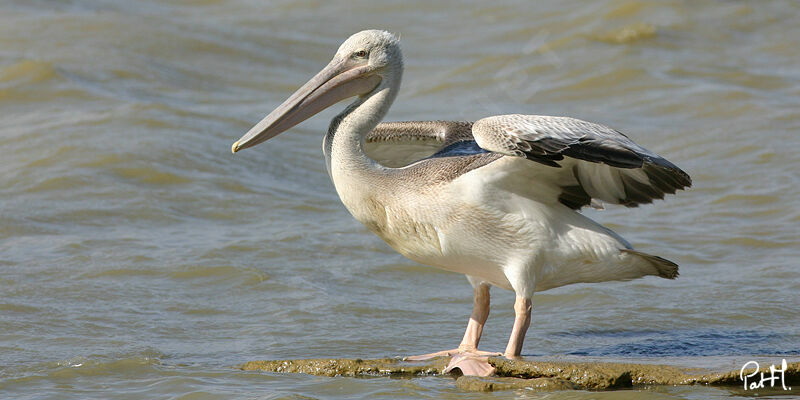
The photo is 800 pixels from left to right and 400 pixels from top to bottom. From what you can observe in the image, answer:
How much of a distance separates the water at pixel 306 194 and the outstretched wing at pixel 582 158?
90 centimetres

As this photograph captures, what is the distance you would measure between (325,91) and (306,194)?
3981 mm

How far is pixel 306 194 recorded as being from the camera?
10.1 meters

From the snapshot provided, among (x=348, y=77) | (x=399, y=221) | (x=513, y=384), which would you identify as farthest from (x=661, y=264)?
(x=348, y=77)

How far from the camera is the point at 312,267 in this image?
8344 millimetres

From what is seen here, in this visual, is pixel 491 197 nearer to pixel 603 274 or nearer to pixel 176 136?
pixel 603 274

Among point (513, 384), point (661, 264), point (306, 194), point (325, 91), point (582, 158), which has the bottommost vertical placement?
point (513, 384)

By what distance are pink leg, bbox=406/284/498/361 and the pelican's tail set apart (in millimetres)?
833

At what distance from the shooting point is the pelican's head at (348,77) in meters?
6.20

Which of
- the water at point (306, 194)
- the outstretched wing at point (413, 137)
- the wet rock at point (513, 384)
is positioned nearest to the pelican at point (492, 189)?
the wet rock at point (513, 384)

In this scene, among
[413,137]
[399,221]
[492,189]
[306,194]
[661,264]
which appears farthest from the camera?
[306,194]

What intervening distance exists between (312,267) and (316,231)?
0.84 m

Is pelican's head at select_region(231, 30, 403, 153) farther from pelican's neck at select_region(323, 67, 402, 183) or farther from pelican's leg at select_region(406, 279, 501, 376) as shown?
pelican's leg at select_region(406, 279, 501, 376)

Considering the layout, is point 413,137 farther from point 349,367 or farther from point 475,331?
point 349,367

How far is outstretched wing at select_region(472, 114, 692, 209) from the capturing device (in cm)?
548
